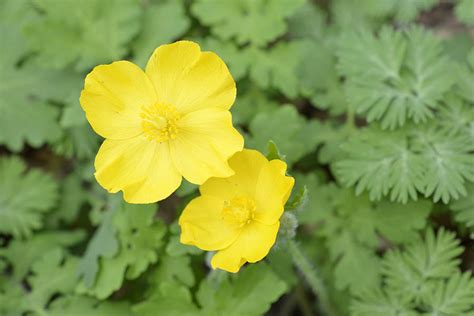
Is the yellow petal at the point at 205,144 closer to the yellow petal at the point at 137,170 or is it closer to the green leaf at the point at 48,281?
the yellow petal at the point at 137,170

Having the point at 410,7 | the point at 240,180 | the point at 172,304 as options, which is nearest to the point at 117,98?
the point at 240,180

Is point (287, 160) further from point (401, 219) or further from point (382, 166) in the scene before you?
point (401, 219)

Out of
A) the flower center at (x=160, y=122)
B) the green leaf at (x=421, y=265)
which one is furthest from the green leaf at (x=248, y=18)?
the green leaf at (x=421, y=265)

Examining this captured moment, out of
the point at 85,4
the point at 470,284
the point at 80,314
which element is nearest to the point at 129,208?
the point at 80,314

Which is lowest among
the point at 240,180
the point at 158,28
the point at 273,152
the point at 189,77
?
the point at 158,28

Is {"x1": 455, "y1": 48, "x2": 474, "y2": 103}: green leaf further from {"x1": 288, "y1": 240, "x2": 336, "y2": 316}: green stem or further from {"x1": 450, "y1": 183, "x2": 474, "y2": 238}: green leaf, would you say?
{"x1": 288, "y1": 240, "x2": 336, "y2": 316}: green stem
